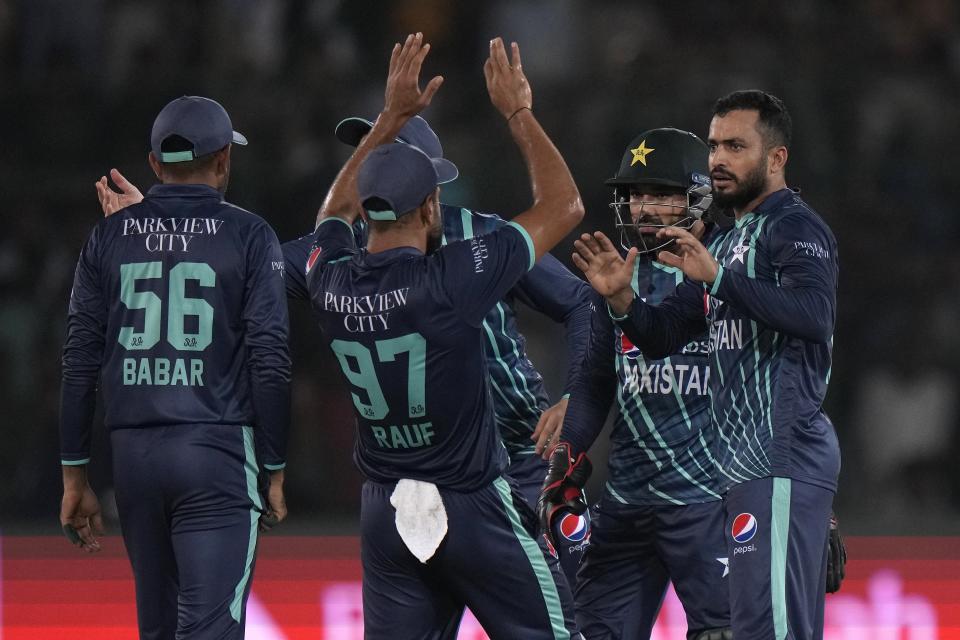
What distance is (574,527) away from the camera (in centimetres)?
506

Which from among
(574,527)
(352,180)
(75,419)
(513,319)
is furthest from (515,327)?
(75,419)

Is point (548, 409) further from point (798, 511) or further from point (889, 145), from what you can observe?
point (889, 145)

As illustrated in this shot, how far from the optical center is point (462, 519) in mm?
3943

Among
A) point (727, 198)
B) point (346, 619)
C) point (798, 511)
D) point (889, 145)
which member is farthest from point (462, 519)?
point (889, 145)

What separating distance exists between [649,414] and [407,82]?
4.63 ft

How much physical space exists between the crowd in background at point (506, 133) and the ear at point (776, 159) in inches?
161

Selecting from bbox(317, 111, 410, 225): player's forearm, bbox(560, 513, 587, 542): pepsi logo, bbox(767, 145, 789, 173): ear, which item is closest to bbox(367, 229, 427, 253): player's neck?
bbox(317, 111, 410, 225): player's forearm

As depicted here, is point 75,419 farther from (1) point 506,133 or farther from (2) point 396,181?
(1) point 506,133

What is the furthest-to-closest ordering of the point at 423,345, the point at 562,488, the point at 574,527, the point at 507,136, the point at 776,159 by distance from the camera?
1. the point at 507,136
2. the point at 574,527
3. the point at 562,488
4. the point at 776,159
5. the point at 423,345

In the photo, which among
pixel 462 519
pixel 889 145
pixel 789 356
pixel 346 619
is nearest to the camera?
pixel 462 519

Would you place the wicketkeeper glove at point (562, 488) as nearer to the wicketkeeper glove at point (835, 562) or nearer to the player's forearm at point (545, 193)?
the wicketkeeper glove at point (835, 562)

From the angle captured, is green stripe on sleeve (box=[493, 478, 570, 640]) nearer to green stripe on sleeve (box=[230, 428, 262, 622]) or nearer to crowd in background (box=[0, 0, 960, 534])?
green stripe on sleeve (box=[230, 428, 262, 622])

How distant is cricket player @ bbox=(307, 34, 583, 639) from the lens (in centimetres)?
387

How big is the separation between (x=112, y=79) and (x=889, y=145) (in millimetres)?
5346
